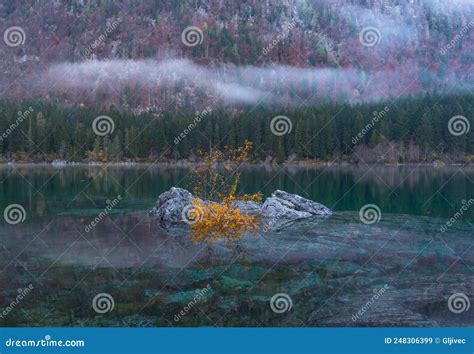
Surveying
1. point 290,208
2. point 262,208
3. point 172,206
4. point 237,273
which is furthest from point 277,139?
point 237,273

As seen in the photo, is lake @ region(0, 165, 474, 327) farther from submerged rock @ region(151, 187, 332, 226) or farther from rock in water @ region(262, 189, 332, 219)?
rock in water @ region(262, 189, 332, 219)

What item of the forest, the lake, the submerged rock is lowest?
the forest

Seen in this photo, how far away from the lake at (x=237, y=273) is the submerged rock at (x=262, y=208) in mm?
1176

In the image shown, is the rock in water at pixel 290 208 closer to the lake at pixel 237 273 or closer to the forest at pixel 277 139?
the lake at pixel 237 273

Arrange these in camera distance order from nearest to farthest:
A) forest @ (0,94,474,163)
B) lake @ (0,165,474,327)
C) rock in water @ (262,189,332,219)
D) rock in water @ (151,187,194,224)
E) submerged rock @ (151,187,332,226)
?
lake @ (0,165,474,327) < rock in water @ (151,187,194,224) < submerged rock @ (151,187,332,226) < rock in water @ (262,189,332,219) < forest @ (0,94,474,163)

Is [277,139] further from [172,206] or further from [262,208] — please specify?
[172,206]

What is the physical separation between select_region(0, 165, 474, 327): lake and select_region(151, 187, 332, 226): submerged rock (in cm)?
118

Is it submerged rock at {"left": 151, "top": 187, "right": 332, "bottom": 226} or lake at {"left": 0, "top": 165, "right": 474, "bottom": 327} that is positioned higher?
lake at {"left": 0, "top": 165, "right": 474, "bottom": 327}

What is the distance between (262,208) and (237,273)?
15354 millimetres

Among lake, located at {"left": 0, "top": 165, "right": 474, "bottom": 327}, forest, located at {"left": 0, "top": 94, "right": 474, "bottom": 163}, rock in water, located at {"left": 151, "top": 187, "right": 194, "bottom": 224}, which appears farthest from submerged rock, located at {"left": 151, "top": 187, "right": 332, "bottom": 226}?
forest, located at {"left": 0, "top": 94, "right": 474, "bottom": 163}

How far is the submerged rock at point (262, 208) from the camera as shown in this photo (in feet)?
102

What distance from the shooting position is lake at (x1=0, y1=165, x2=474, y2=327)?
1485 centimetres

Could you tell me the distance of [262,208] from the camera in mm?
34094

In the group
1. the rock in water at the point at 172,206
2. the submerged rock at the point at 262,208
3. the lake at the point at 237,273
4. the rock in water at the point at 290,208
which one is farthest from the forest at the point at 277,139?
the lake at the point at 237,273
